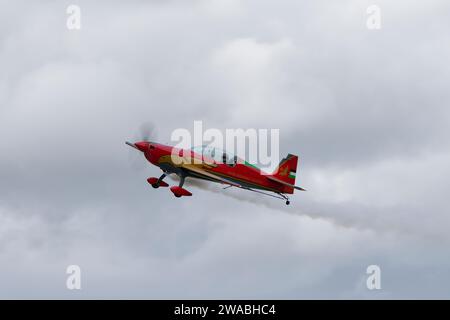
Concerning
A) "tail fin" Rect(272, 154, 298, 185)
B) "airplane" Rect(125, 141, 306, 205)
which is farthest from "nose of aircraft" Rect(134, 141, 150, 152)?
"tail fin" Rect(272, 154, 298, 185)

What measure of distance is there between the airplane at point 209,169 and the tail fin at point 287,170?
2.5 inches

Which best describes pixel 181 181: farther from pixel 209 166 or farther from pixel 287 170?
pixel 287 170

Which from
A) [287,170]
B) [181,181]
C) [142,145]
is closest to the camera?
[142,145]

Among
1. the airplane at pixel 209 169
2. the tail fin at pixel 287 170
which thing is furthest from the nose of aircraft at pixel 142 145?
the tail fin at pixel 287 170

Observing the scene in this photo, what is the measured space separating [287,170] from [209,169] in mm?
5608

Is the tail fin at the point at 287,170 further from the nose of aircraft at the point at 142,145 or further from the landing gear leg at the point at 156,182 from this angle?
the nose of aircraft at the point at 142,145

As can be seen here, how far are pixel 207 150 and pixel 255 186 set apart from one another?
13.7 feet

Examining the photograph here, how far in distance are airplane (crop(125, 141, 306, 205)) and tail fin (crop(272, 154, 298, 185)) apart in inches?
2.5

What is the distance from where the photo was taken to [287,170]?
56312mm

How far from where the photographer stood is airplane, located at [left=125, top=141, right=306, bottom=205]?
5262 cm

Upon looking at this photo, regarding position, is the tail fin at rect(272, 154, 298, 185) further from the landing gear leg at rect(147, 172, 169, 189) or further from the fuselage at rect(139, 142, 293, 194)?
the landing gear leg at rect(147, 172, 169, 189)

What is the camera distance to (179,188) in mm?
51656

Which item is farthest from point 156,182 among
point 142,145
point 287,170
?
point 287,170
